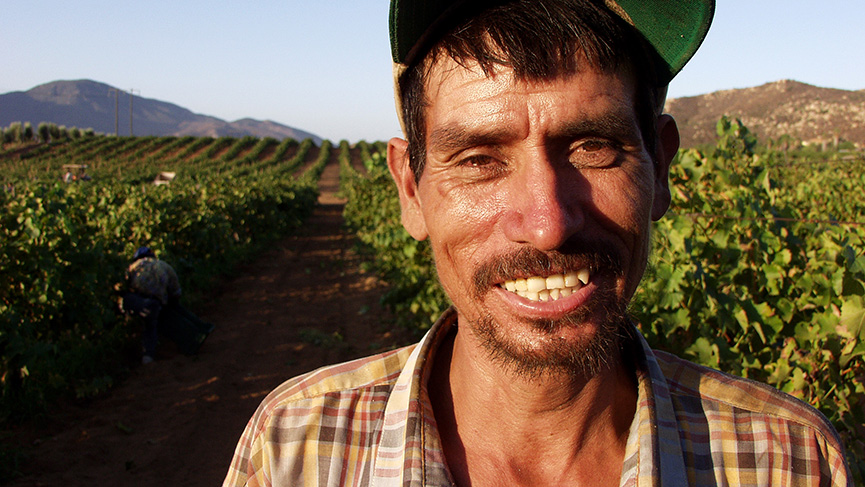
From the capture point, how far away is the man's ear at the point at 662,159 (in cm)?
149

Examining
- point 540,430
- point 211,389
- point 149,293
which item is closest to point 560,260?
point 540,430

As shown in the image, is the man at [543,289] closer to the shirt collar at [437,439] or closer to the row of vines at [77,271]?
the shirt collar at [437,439]

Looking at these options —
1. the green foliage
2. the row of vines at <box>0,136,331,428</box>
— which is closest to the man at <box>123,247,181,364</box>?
the row of vines at <box>0,136,331,428</box>

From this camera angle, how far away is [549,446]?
55.4 inches

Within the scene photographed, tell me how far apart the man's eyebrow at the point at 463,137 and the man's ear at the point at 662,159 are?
1.43 ft

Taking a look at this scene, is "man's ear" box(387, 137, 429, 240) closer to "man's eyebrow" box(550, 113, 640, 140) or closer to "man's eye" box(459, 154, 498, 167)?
"man's eye" box(459, 154, 498, 167)

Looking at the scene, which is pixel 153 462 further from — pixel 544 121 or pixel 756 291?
pixel 544 121

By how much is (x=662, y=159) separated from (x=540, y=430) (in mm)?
717

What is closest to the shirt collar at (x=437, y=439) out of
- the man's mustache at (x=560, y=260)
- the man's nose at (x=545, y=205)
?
the man's mustache at (x=560, y=260)

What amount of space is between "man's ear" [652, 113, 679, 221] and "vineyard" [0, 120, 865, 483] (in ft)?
4.13

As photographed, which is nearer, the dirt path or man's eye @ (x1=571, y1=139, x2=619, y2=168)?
man's eye @ (x1=571, y1=139, x2=619, y2=168)

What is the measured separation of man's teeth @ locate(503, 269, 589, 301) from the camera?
126 centimetres

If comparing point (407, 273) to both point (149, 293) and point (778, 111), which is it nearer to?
point (149, 293)

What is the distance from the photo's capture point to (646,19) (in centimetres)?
130
